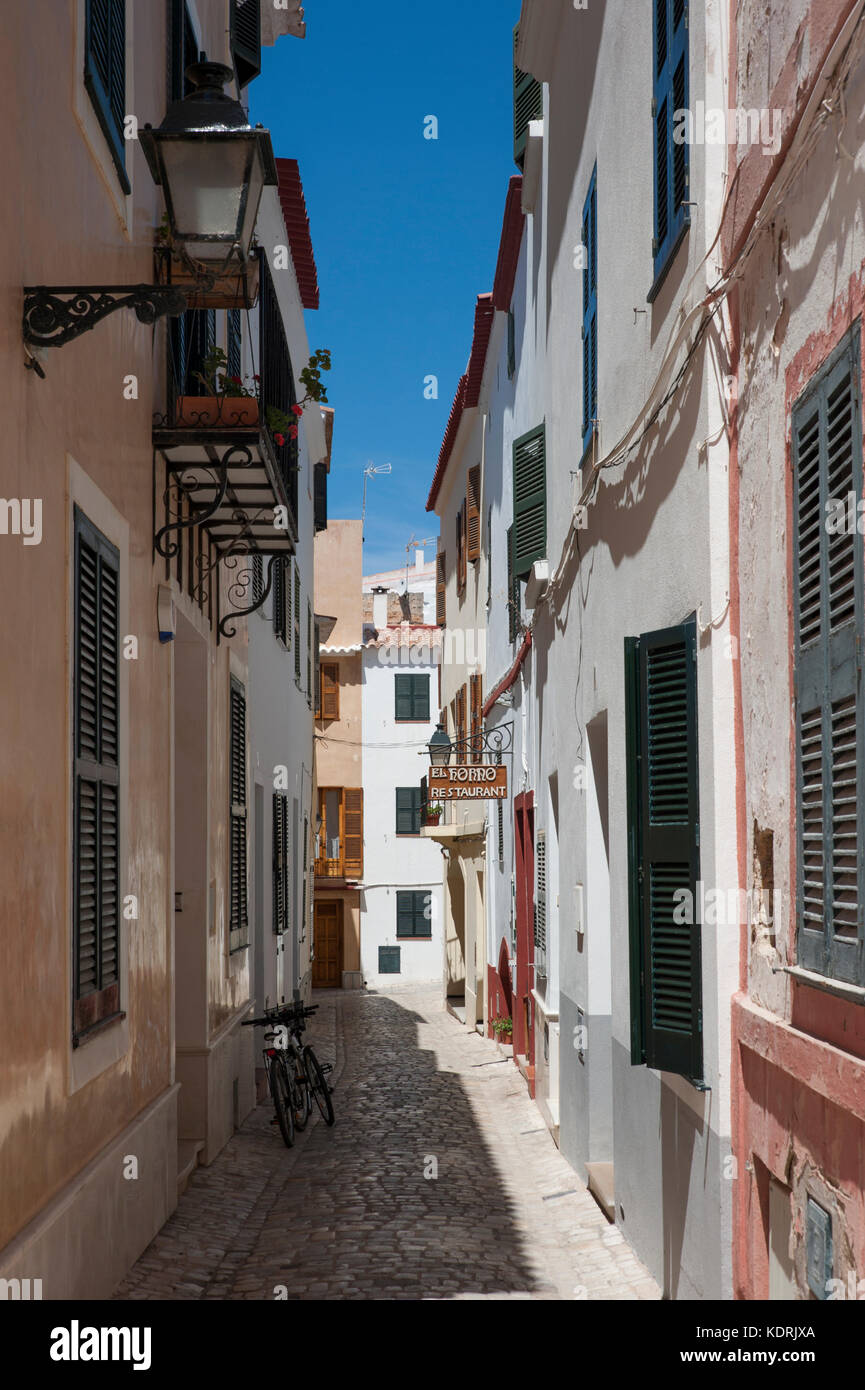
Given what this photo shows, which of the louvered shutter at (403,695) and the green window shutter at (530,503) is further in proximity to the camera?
Result: the louvered shutter at (403,695)

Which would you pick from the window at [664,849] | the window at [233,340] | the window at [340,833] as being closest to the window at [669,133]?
the window at [664,849]

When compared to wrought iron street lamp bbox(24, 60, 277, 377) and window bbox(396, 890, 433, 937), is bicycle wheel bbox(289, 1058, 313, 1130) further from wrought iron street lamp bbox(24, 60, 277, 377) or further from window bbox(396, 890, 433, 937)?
window bbox(396, 890, 433, 937)

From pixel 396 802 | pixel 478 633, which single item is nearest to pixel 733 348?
pixel 478 633

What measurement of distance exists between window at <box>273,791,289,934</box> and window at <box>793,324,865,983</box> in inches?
513

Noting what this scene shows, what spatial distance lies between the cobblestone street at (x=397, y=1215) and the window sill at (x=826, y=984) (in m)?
3.23

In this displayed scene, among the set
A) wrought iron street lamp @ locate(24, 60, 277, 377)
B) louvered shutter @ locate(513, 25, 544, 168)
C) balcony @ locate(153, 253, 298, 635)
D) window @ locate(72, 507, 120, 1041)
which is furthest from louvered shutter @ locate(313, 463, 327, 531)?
wrought iron street lamp @ locate(24, 60, 277, 377)

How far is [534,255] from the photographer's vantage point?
48.3ft

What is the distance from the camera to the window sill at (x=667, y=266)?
21.2 feet

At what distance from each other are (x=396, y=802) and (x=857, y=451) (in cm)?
3531

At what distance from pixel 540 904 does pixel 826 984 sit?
9.94 metres

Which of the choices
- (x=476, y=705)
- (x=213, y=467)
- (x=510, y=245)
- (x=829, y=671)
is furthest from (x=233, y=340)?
(x=476, y=705)

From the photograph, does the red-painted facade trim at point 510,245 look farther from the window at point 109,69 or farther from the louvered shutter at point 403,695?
the louvered shutter at point 403,695

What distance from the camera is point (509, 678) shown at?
17281 millimetres
